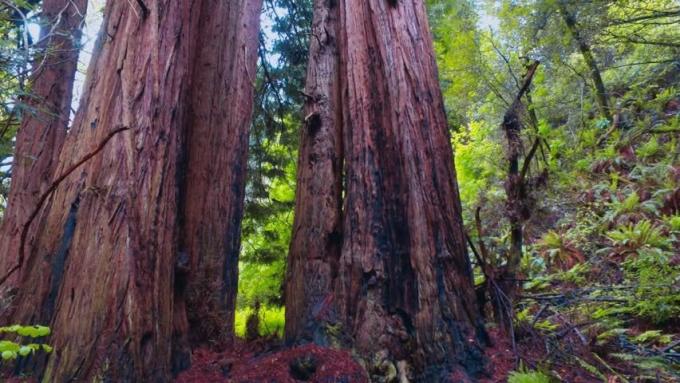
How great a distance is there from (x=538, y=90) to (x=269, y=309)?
6.59 metres

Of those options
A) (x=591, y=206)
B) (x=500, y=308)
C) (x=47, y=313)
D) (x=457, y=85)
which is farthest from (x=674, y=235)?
(x=47, y=313)

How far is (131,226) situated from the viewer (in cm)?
260

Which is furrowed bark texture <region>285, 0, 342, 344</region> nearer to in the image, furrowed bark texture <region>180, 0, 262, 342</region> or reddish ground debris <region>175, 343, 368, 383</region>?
reddish ground debris <region>175, 343, 368, 383</region>

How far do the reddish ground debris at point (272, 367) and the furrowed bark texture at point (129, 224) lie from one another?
0.17 meters

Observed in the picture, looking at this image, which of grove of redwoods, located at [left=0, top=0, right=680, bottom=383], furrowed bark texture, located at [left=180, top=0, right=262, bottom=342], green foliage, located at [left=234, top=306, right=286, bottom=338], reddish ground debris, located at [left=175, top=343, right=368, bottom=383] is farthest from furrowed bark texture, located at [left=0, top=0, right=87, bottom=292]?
reddish ground debris, located at [left=175, top=343, right=368, bottom=383]

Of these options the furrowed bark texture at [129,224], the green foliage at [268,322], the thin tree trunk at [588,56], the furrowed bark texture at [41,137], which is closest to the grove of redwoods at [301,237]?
the furrowed bark texture at [129,224]

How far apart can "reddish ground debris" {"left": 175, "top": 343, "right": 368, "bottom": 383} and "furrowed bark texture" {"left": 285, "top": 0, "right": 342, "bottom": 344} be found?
0.55 feet

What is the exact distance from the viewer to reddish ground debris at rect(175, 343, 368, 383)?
250 centimetres

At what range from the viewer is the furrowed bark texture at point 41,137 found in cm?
512

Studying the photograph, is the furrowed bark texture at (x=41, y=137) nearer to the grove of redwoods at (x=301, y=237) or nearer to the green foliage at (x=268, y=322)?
the grove of redwoods at (x=301, y=237)

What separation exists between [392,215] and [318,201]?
0.62 m

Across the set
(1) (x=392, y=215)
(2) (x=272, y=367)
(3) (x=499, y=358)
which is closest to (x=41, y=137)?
(2) (x=272, y=367)

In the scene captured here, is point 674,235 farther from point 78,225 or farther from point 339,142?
point 78,225

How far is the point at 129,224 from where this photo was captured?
102 inches
